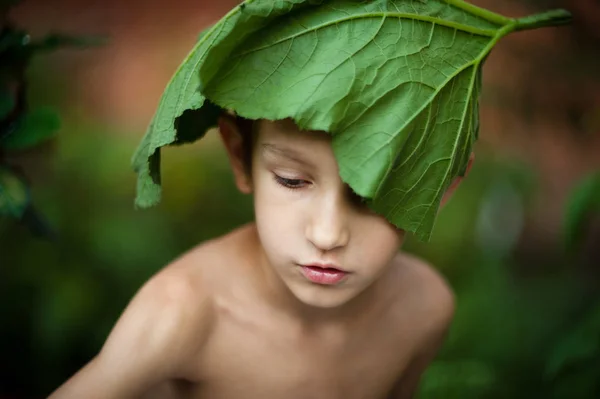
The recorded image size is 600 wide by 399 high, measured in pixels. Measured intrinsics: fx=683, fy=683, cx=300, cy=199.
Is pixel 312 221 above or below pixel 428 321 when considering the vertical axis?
above

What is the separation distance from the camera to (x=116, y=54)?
1.81m

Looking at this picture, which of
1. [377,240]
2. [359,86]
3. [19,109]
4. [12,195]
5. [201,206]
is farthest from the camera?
[201,206]

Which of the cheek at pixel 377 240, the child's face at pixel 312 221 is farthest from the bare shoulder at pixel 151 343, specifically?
the cheek at pixel 377 240

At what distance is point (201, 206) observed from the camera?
5.86 ft

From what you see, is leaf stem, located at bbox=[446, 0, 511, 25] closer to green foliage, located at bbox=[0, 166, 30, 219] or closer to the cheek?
the cheek

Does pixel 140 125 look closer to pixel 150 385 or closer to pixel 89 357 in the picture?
pixel 89 357

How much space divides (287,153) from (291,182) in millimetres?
39

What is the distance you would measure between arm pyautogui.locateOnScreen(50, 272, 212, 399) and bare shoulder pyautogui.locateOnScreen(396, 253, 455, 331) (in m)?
0.35

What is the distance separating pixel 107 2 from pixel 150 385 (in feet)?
4.02

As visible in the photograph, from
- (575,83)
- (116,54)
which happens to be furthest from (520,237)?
(116,54)

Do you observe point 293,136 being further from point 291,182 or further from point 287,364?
point 287,364

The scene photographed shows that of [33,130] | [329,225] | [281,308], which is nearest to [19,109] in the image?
[33,130]

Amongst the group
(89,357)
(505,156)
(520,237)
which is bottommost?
(89,357)

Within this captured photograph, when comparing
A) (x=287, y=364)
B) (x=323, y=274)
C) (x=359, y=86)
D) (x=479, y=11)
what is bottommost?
(x=287, y=364)
